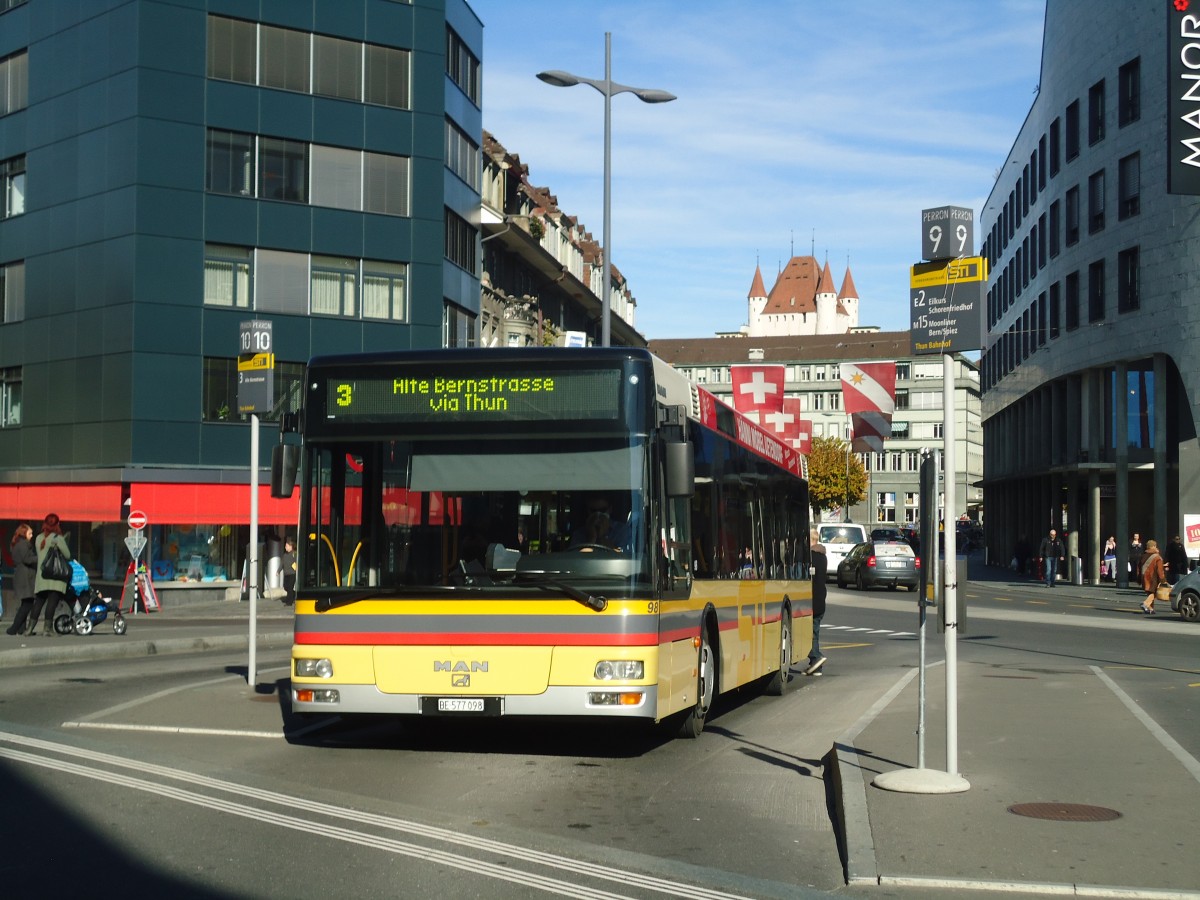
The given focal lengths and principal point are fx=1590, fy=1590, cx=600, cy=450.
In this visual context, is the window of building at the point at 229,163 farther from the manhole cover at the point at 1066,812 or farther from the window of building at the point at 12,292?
the manhole cover at the point at 1066,812

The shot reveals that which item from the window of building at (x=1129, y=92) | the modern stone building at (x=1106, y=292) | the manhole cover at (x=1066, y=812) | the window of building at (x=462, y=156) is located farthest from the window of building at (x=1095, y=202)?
the manhole cover at (x=1066, y=812)

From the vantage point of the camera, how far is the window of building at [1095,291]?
5497cm

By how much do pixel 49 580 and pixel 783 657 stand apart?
11718 millimetres

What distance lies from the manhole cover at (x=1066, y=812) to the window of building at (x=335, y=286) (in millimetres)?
37808

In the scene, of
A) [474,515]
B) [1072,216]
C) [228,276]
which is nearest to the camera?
[474,515]

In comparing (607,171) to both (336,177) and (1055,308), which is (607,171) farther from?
(1055,308)

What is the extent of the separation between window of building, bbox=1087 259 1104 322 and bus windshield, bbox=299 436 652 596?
47.1 metres

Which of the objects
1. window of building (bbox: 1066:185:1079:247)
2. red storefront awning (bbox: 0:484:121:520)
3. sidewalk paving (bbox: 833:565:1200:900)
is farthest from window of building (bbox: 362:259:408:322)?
sidewalk paving (bbox: 833:565:1200:900)

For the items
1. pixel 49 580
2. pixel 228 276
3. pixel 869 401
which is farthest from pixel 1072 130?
pixel 49 580

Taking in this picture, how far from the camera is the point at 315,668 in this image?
11.3 metres

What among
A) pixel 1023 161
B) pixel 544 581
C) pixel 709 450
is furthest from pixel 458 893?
pixel 1023 161

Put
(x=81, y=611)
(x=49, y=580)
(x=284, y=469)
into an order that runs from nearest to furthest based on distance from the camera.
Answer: (x=284, y=469) < (x=49, y=580) < (x=81, y=611)

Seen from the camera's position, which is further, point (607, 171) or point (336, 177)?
point (336, 177)

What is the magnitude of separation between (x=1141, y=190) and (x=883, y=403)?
18.3m
